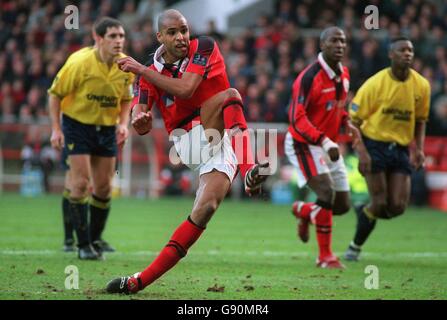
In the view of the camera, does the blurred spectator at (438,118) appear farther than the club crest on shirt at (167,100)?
Yes

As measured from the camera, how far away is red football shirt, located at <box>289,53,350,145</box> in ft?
33.8

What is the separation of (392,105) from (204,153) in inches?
147

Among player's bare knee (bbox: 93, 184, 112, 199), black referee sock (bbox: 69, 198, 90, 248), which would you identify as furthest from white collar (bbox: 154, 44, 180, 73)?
player's bare knee (bbox: 93, 184, 112, 199)

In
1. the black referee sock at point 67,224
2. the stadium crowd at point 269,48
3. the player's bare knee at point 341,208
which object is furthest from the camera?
the stadium crowd at point 269,48

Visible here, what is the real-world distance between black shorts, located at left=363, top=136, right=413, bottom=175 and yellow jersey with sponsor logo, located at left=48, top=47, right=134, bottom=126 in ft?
9.51

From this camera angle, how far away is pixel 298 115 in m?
10.3

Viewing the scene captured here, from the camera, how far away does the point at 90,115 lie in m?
10.7

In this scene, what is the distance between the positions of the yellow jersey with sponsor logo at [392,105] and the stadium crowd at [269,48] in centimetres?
991

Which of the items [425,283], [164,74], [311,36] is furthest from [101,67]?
[311,36]

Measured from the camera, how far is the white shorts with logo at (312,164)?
10484 millimetres
